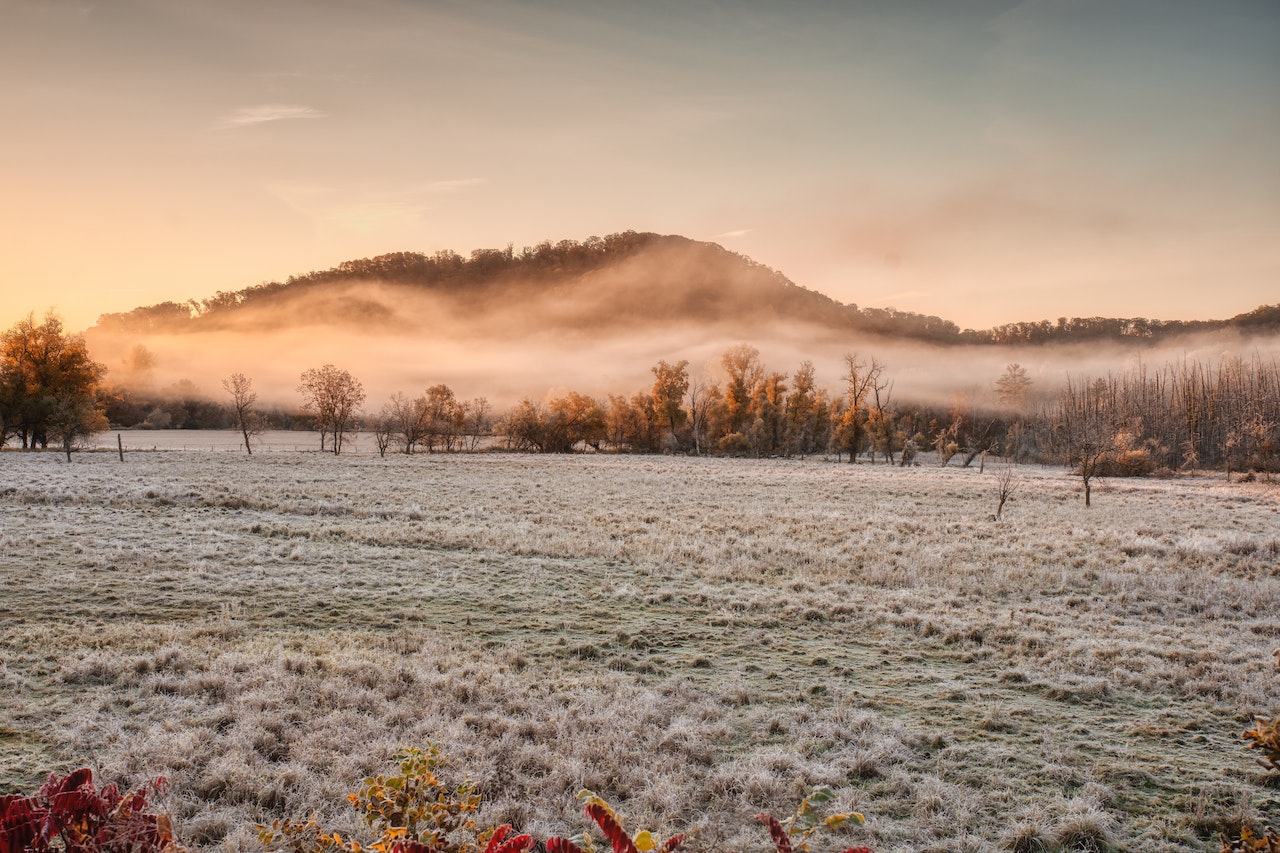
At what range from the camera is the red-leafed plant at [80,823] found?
2.18 metres

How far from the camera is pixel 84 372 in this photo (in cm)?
5697

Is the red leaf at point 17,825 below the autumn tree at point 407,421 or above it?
below

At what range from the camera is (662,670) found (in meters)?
9.67

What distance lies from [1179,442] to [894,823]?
141 m

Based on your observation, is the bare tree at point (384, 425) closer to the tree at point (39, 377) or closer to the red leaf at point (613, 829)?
the tree at point (39, 377)

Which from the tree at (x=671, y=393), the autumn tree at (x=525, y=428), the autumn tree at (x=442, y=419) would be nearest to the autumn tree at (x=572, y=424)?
the autumn tree at (x=525, y=428)

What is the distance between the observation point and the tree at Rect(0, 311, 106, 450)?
5359 centimetres

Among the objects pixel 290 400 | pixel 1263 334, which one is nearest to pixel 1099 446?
pixel 290 400

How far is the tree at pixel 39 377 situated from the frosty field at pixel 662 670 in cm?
4464

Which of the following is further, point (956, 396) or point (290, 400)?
point (290, 400)

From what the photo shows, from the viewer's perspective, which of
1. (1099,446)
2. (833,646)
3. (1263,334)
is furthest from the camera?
(1263,334)

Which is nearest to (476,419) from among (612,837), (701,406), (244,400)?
(244,400)

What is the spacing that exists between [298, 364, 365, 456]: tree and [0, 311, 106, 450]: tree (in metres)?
19.0

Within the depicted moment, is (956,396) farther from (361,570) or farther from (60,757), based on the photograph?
(60,757)
